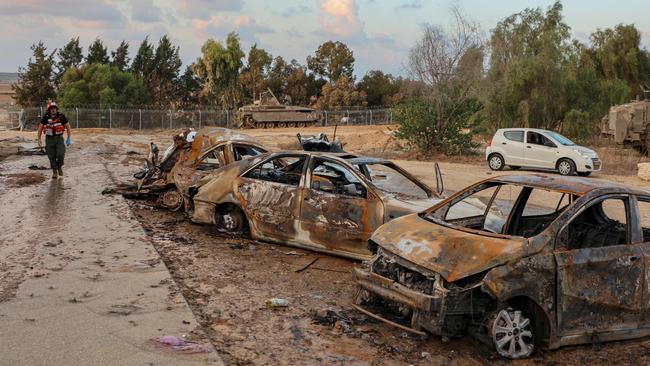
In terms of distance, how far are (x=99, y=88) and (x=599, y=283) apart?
2187 inches

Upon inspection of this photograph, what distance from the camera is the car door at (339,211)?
319 inches

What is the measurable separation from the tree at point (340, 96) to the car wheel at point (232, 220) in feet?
199

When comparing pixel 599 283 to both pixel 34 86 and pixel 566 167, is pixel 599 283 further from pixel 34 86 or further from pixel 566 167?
pixel 34 86

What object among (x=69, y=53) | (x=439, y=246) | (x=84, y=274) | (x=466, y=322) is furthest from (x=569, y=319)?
(x=69, y=53)

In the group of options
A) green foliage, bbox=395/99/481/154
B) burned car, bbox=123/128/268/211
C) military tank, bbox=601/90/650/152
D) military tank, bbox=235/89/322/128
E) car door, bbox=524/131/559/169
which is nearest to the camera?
burned car, bbox=123/128/268/211

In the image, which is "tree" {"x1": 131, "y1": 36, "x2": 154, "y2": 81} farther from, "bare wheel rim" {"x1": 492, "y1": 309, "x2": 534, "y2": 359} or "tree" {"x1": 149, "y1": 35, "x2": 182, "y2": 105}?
"bare wheel rim" {"x1": 492, "y1": 309, "x2": 534, "y2": 359}

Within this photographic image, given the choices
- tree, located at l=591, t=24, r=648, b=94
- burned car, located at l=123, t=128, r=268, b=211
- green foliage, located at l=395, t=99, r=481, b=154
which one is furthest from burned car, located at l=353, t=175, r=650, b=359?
tree, located at l=591, t=24, r=648, b=94

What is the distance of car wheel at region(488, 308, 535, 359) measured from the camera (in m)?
5.36

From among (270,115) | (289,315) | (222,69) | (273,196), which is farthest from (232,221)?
(222,69)

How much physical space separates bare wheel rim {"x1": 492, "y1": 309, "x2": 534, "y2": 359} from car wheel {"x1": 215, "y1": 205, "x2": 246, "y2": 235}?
4949 mm

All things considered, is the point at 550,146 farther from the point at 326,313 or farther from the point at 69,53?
the point at 69,53

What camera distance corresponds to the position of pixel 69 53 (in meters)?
68.7

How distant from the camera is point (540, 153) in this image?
838 inches

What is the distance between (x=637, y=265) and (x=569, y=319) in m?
0.87
